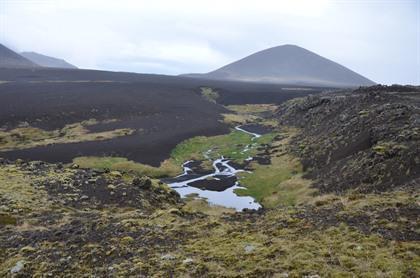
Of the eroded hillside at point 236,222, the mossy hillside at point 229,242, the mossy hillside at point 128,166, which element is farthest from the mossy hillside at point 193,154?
the mossy hillside at point 229,242

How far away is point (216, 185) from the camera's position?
62531 millimetres

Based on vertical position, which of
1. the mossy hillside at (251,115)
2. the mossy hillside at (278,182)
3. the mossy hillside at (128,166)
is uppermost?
the mossy hillside at (251,115)

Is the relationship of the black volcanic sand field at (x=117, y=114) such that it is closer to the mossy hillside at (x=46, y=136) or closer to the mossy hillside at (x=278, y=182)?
the mossy hillside at (x=46, y=136)

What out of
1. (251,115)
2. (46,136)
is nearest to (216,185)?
(46,136)

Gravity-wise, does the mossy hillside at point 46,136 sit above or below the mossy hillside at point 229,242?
below

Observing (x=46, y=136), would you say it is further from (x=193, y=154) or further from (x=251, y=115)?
(x=251, y=115)

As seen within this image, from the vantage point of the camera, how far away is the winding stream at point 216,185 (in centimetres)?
5466

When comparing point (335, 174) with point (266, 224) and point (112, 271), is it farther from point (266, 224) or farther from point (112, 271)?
point (112, 271)

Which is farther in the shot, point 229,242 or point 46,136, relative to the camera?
point 46,136

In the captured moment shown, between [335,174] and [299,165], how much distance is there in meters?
13.7

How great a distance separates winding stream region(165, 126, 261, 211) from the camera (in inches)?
2152

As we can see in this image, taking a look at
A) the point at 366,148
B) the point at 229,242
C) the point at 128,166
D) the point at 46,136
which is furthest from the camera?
the point at 46,136

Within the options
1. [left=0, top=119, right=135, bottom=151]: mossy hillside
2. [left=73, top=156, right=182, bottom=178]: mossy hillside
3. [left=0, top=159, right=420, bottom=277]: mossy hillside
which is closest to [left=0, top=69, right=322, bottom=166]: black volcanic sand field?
[left=73, top=156, right=182, bottom=178]: mossy hillside

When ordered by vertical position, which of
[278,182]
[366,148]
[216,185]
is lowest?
[216,185]
